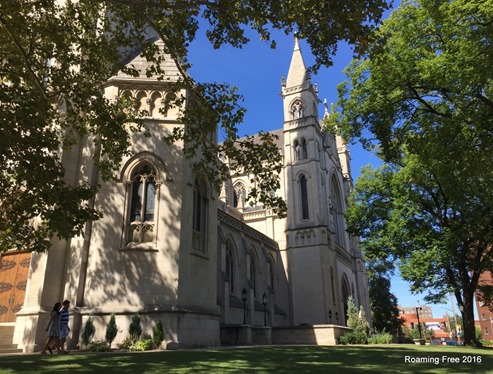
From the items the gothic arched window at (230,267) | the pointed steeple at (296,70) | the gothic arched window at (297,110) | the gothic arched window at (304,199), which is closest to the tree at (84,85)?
the gothic arched window at (230,267)

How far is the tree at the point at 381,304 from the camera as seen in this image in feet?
196

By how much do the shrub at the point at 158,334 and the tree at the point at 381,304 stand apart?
49309mm

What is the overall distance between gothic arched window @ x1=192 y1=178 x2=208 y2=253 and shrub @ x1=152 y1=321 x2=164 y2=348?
12.5 feet

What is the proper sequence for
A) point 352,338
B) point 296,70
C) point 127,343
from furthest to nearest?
point 296,70
point 352,338
point 127,343

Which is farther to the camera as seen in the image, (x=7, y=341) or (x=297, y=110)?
(x=297, y=110)

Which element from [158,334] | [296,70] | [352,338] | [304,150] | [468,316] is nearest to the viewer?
[158,334]

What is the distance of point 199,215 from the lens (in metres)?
18.0

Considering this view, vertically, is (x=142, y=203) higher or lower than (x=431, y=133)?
lower

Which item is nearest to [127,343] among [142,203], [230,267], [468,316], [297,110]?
[142,203]

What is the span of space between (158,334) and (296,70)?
1447 inches

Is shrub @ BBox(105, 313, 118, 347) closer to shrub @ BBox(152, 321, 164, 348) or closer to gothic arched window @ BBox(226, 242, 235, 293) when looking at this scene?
shrub @ BBox(152, 321, 164, 348)

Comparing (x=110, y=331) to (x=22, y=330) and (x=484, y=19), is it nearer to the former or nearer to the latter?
(x=22, y=330)

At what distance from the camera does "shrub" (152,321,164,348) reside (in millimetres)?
14086

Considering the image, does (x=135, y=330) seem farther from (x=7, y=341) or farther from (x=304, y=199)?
(x=304, y=199)
